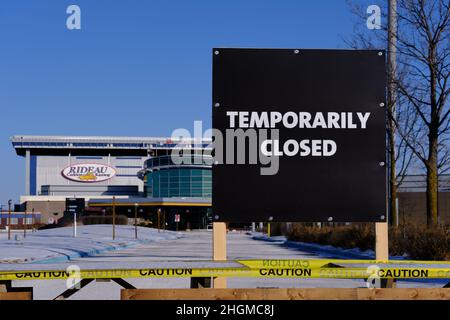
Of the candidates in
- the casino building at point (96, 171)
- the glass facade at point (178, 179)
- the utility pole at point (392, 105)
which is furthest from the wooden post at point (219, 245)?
the casino building at point (96, 171)

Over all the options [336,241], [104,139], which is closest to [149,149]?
[104,139]

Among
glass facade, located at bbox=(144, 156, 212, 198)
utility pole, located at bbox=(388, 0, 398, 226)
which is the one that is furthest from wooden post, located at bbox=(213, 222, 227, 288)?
glass facade, located at bbox=(144, 156, 212, 198)

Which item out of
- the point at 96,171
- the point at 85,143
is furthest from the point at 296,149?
the point at 85,143

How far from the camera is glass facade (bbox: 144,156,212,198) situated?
110m

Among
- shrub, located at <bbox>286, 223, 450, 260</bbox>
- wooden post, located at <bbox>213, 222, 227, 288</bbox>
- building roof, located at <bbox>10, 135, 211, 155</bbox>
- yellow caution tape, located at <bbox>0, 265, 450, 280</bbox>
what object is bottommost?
shrub, located at <bbox>286, 223, 450, 260</bbox>

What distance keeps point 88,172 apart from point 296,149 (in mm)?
131994

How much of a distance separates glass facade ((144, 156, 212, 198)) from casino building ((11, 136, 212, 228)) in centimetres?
18

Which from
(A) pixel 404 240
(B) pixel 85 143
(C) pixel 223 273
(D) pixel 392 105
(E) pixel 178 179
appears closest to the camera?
(C) pixel 223 273

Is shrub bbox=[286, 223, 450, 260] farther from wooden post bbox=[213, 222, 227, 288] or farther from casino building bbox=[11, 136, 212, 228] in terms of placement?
casino building bbox=[11, 136, 212, 228]

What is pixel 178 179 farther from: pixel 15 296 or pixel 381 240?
pixel 15 296

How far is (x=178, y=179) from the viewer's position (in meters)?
112

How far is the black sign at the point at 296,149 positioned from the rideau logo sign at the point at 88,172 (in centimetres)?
13045
